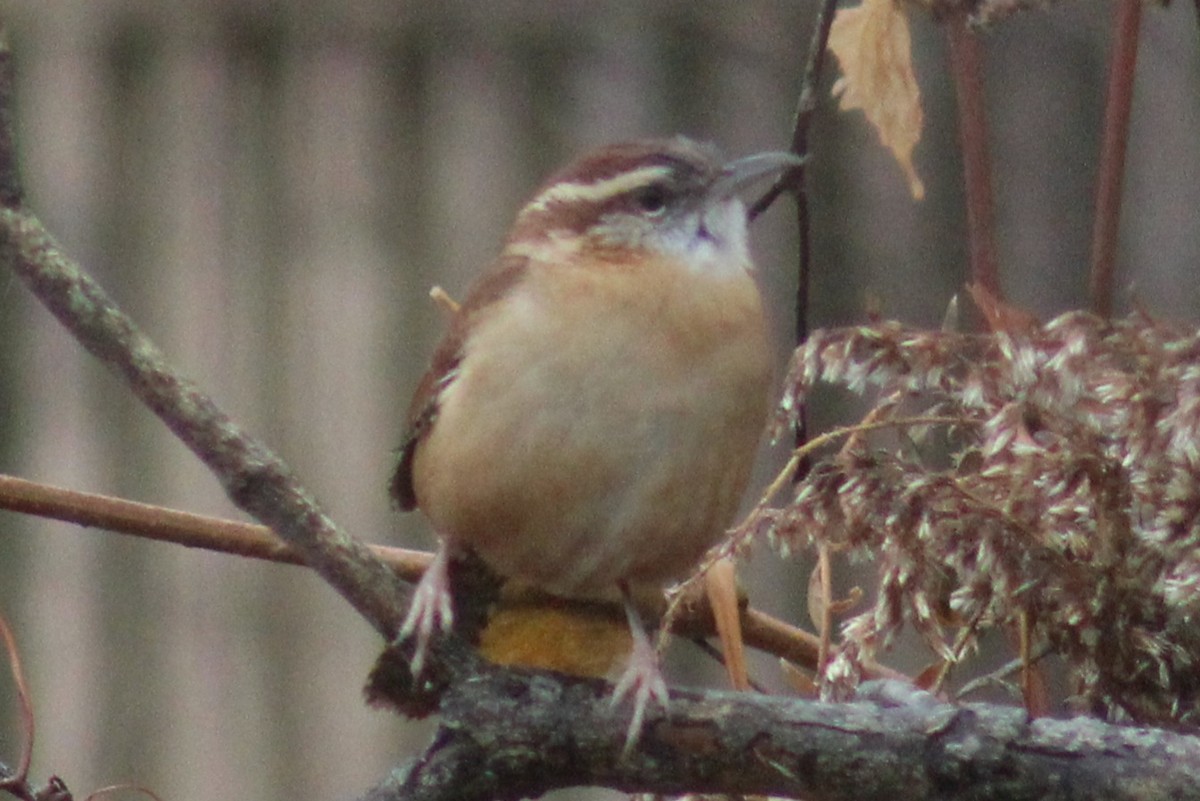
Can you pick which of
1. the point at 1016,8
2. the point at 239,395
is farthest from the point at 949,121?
the point at 1016,8

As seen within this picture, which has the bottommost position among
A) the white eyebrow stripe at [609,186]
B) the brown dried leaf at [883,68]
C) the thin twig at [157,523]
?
the thin twig at [157,523]

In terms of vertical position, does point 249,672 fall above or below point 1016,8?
below

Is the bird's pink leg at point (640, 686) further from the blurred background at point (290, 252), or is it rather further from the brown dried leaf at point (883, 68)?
the blurred background at point (290, 252)

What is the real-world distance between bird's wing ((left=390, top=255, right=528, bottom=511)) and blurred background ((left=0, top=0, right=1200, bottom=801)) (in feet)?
7.54

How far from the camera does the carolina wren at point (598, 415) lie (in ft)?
7.41

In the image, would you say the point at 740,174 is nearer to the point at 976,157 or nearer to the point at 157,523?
the point at 976,157

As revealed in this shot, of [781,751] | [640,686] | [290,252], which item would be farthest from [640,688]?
[290,252]

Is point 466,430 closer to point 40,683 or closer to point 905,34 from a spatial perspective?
point 905,34

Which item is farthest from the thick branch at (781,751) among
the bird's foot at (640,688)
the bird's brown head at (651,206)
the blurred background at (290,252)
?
the blurred background at (290,252)

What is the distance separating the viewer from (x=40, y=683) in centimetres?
549

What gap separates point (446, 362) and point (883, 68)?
80 centimetres

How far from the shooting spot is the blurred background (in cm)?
491

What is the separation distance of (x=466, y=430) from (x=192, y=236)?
Result: 11.2 feet

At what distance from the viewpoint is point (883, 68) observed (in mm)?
2143
